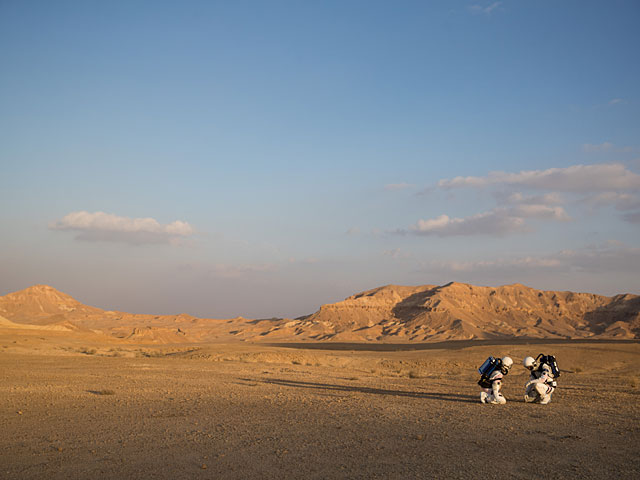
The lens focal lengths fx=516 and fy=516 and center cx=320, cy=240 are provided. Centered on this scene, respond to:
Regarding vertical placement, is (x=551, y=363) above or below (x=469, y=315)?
above

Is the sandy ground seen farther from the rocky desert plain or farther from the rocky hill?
the rocky hill

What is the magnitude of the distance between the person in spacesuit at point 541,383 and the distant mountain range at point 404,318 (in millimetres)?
69233

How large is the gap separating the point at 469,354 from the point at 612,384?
→ 14.2 m

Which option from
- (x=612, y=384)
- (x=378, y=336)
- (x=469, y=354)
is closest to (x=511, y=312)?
(x=378, y=336)

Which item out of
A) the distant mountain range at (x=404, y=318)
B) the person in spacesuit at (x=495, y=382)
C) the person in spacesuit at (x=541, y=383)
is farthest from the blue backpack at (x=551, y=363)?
the distant mountain range at (x=404, y=318)

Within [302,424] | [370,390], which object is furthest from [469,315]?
[302,424]

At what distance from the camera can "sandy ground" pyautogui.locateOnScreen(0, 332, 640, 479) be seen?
8.34 metres

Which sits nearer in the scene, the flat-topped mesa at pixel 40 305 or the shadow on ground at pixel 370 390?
the shadow on ground at pixel 370 390

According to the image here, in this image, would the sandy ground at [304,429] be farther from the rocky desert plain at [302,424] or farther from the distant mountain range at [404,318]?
the distant mountain range at [404,318]

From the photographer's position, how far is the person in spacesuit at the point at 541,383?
49.6 feet

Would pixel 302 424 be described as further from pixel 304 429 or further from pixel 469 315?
pixel 469 315

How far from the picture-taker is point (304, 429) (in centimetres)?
1124

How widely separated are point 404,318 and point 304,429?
101 meters

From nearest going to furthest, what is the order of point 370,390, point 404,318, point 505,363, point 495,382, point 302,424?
point 302,424 → point 505,363 → point 495,382 → point 370,390 → point 404,318
